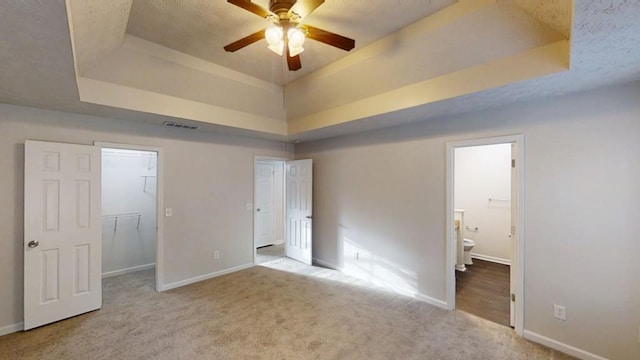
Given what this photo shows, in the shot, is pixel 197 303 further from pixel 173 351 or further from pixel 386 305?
pixel 386 305

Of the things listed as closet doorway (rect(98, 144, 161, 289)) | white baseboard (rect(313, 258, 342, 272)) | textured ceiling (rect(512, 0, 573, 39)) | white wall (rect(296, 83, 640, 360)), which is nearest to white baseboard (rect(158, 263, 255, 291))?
closet doorway (rect(98, 144, 161, 289))

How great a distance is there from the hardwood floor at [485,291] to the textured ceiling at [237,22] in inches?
130

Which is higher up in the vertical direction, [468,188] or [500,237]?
[468,188]

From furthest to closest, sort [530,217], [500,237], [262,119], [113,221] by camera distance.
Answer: [500,237] < [113,221] < [262,119] < [530,217]

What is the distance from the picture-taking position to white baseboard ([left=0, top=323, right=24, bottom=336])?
8.84ft

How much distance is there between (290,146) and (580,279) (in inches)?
179

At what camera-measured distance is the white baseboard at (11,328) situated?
8.84 feet

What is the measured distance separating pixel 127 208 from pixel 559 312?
6.13 m

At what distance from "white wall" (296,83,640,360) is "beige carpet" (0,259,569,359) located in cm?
45

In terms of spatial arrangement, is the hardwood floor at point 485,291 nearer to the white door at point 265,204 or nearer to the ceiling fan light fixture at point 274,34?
the ceiling fan light fixture at point 274,34

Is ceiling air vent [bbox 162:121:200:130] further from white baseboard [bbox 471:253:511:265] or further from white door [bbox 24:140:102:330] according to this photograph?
white baseboard [bbox 471:253:511:265]

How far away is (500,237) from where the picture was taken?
16.4ft

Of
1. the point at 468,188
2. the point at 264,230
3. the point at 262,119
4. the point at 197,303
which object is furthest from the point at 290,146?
the point at 468,188

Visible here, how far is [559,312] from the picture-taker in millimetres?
2488
